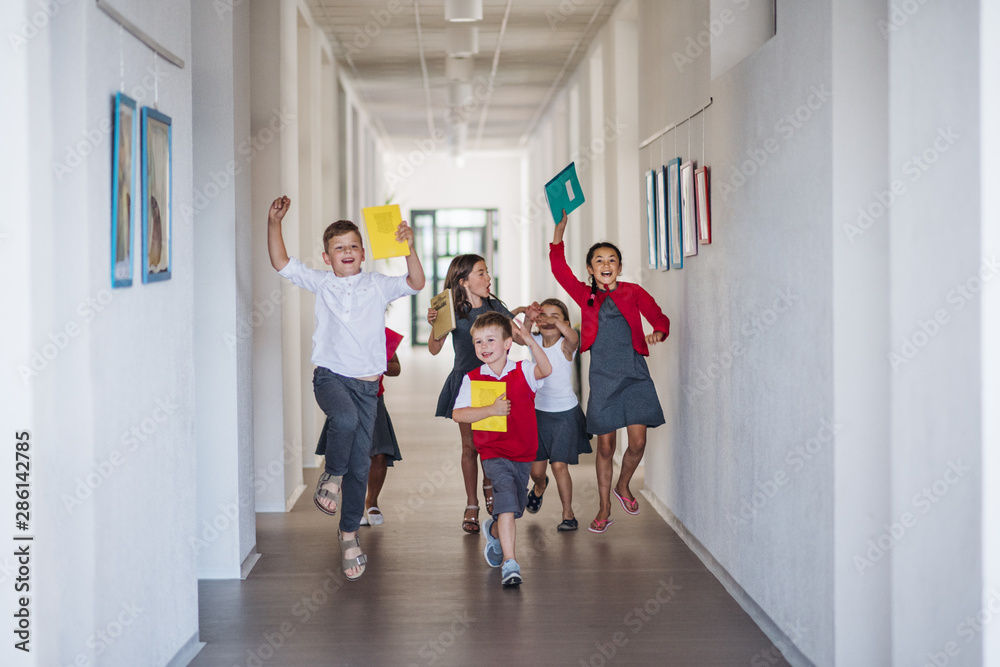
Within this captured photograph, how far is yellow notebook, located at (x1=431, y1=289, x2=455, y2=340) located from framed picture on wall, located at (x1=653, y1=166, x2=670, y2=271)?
4.53 feet

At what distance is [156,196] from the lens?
10.5ft

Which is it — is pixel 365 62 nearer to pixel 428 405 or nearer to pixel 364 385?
pixel 428 405

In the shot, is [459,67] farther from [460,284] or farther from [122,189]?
[122,189]

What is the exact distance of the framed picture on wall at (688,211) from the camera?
4848 millimetres

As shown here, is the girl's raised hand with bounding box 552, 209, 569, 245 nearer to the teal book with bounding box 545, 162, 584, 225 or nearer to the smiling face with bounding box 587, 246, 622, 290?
the teal book with bounding box 545, 162, 584, 225

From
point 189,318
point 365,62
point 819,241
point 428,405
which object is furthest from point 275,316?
point 428,405

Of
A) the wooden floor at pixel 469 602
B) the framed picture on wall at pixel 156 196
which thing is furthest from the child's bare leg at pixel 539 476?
the framed picture on wall at pixel 156 196

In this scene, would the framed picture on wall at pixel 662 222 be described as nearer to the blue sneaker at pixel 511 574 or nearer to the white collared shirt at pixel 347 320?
the white collared shirt at pixel 347 320

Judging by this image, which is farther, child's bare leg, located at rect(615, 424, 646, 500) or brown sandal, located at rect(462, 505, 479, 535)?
brown sandal, located at rect(462, 505, 479, 535)

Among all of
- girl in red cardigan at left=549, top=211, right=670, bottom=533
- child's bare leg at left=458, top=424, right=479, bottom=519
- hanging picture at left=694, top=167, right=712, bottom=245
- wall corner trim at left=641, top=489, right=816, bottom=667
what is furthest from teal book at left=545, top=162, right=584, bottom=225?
wall corner trim at left=641, top=489, right=816, bottom=667

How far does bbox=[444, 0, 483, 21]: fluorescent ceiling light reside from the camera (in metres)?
6.74

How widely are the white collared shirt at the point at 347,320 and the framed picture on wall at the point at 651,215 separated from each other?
190 cm

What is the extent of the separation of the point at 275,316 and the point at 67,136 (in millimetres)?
3380


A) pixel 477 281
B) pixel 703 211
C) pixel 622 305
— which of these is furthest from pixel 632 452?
pixel 703 211
